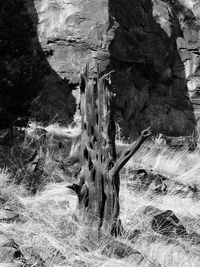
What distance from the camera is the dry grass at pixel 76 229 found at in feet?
14.4

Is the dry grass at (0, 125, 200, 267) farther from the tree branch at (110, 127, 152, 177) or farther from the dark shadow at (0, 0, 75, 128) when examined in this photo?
the dark shadow at (0, 0, 75, 128)

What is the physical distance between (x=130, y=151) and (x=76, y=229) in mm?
1057

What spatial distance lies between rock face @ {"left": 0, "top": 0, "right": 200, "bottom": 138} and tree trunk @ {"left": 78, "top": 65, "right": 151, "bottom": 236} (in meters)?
8.12

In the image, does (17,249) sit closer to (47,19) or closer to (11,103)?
(11,103)

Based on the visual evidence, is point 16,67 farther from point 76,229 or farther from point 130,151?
point 76,229

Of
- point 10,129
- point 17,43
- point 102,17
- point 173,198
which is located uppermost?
point 102,17

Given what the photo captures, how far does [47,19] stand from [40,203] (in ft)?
37.4

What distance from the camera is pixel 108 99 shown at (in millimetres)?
5340

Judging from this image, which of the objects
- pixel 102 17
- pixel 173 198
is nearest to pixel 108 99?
pixel 173 198

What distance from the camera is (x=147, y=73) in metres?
17.7

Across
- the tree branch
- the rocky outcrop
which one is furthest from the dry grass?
the rocky outcrop

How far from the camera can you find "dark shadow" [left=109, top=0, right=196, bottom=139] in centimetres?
1634

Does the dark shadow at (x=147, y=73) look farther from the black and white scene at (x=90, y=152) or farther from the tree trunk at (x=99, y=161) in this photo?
the tree trunk at (x=99, y=161)

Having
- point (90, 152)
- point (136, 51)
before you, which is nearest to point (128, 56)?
point (136, 51)
